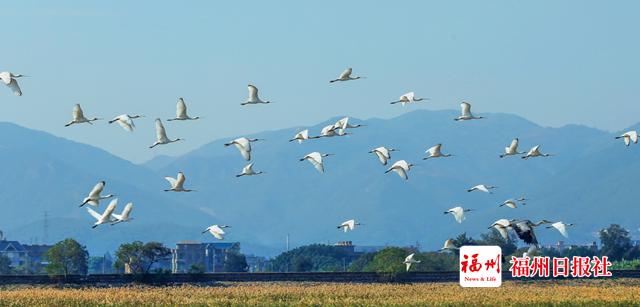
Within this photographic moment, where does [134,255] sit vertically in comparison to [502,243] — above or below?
below

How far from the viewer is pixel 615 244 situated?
602 feet

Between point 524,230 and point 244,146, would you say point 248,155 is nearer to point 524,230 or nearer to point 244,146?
point 244,146

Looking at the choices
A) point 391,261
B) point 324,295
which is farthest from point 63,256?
point 324,295

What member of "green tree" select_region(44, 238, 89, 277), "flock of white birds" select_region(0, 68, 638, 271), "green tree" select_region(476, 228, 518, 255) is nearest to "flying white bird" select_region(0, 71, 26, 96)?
"flock of white birds" select_region(0, 68, 638, 271)

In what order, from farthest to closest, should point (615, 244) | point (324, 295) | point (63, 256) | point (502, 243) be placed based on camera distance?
point (502, 243)
point (615, 244)
point (63, 256)
point (324, 295)

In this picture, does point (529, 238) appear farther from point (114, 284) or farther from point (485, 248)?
point (114, 284)

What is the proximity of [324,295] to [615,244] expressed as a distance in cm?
10965

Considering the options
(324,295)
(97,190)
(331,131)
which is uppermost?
(331,131)

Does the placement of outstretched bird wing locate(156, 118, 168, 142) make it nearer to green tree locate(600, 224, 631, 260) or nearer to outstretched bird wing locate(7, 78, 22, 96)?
outstretched bird wing locate(7, 78, 22, 96)

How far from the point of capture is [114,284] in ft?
309

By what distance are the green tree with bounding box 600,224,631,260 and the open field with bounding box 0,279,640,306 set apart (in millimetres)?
86841

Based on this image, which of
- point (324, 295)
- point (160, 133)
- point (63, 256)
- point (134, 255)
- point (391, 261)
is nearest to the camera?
point (160, 133)

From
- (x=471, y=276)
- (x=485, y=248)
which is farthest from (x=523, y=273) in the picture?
(x=485, y=248)

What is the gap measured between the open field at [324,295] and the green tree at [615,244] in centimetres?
8684
